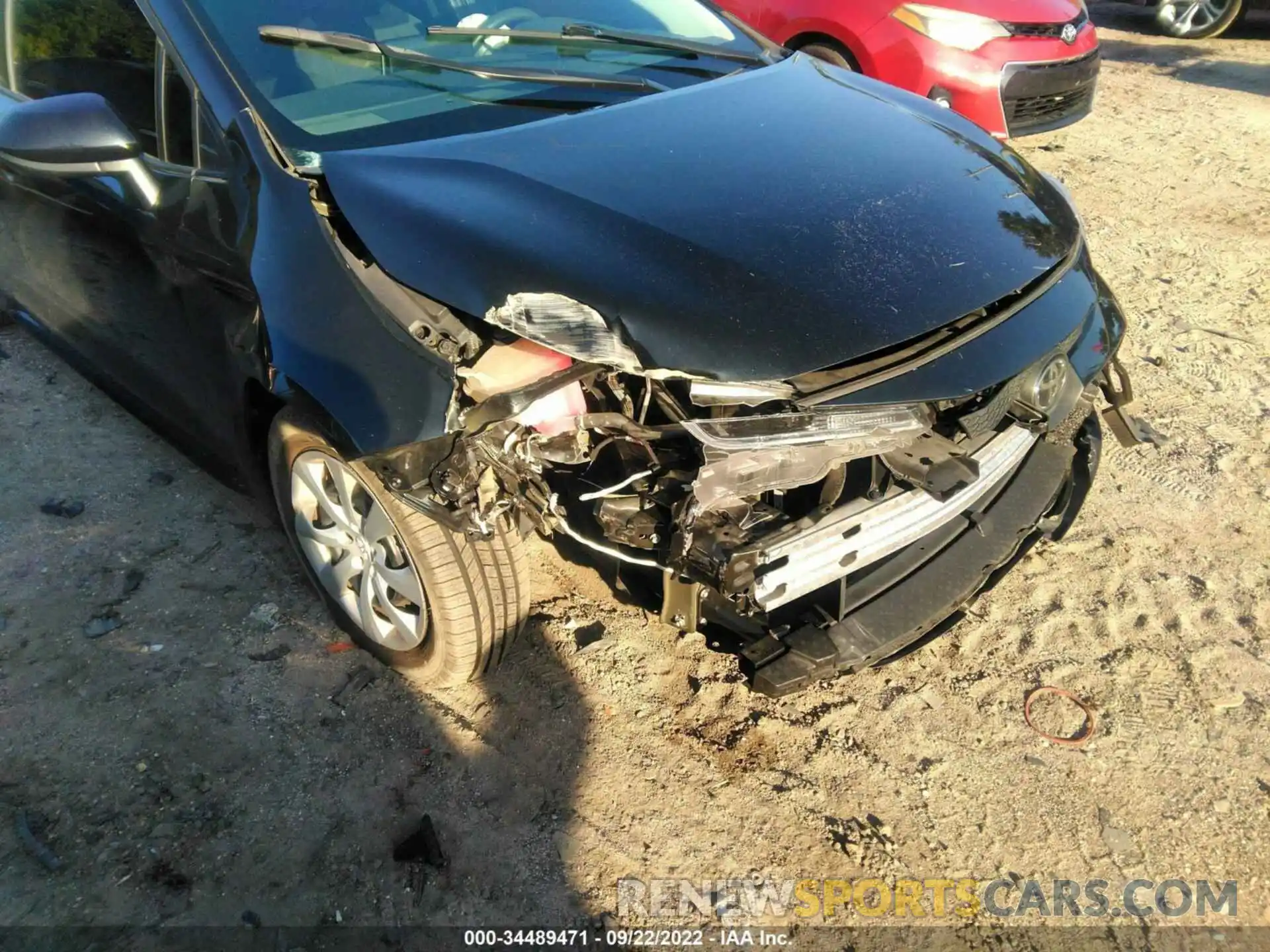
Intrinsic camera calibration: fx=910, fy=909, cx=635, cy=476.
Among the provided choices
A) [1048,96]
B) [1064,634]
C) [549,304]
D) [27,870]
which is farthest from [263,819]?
[1048,96]

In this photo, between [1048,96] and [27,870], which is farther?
[1048,96]

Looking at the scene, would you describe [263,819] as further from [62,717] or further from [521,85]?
[521,85]

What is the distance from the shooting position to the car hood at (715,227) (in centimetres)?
183

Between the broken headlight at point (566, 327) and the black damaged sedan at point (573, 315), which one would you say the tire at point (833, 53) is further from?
the broken headlight at point (566, 327)

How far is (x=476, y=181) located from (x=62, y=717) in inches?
69.2

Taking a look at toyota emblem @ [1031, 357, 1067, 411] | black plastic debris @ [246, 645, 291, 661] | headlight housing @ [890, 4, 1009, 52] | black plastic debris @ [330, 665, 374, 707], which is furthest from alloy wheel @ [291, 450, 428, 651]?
headlight housing @ [890, 4, 1009, 52]

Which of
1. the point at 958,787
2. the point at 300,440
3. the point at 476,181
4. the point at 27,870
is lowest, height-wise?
the point at 27,870

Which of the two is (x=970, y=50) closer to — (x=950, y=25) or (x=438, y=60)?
(x=950, y=25)

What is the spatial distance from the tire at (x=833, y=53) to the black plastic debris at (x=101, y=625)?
15.8 ft

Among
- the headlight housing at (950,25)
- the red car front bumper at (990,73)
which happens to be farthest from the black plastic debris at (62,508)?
the headlight housing at (950,25)

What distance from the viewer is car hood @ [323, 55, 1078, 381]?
1830mm

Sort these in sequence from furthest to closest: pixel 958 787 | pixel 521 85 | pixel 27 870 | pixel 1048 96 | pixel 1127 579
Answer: pixel 1048 96 → pixel 1127 579 → pixel 521 85 → pixel 958 787 → pixel 27 870

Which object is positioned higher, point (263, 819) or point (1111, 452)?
point (1111, 452)

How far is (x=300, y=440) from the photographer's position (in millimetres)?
2273
